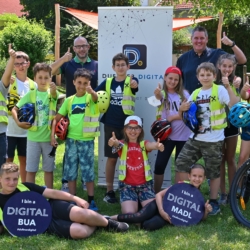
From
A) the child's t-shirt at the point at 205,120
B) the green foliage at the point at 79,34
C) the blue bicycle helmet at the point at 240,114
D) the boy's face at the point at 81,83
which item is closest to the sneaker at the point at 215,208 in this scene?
the child's t-shirt at the point at 205,120

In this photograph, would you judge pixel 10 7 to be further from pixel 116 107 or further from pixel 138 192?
pixel 138 192

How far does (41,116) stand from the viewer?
5586 millimetres

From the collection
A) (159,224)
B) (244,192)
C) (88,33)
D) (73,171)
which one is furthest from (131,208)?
(88,33)

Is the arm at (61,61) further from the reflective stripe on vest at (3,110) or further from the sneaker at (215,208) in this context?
the sneaker at (215,208)

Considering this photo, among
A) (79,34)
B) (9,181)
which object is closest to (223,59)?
(9,181)

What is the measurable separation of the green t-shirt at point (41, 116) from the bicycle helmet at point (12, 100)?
0.19 m

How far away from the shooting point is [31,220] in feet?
15.2

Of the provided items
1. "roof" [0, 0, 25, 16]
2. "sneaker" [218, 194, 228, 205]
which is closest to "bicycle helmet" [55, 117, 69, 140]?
"sneaker" [218, 194, 228, 205]

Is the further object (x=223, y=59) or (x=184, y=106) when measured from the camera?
(x=223, y=59)

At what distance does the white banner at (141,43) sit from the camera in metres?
6.19

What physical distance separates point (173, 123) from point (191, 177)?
866mm

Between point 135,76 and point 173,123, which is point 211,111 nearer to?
point 173,123

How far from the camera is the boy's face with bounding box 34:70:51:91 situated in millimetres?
5547

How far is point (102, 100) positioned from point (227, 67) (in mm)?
1562
